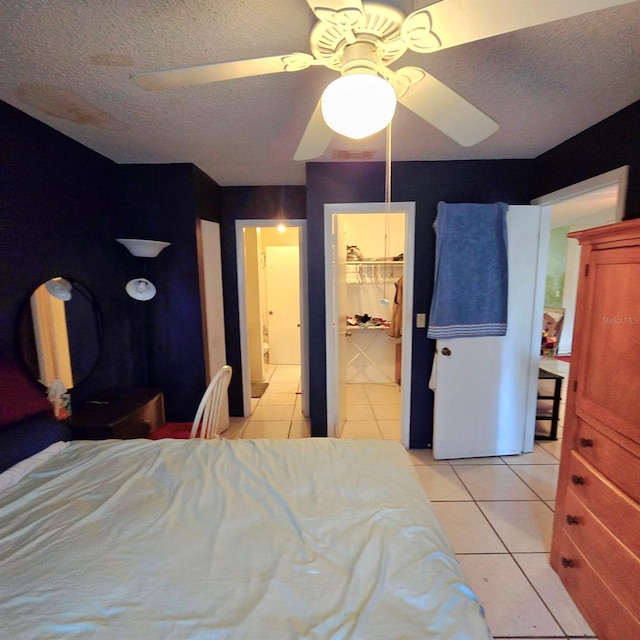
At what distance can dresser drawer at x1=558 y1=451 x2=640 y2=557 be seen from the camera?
1201 mm

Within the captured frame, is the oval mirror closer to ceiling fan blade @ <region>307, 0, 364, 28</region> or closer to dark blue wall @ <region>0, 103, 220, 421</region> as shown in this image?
dark blue wall @ <region>0, 103, 220, 421</region>

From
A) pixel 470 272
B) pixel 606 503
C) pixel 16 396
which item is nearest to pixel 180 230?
pixel 16 396

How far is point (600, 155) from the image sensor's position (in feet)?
6.27

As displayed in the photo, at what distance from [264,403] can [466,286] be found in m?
2.56

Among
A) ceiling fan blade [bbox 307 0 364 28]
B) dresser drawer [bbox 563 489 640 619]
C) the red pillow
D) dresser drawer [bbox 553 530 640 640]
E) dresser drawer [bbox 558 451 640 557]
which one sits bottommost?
dresser drawer [bbox 553 530 640 640]

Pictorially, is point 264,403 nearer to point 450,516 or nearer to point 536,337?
point 450,516

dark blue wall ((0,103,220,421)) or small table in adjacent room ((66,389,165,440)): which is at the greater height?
dark blue wall ((0,103,220,421))

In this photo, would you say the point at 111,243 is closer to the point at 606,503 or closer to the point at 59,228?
the point at 59,228

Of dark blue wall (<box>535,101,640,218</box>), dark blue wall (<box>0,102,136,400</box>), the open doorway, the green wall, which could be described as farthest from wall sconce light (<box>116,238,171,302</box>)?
the green wall

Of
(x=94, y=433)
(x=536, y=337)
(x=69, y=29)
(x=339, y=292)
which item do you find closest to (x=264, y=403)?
(x=339, y=292)

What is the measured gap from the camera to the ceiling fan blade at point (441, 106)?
101 centimetres

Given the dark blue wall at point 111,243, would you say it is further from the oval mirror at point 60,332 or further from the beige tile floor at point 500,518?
the beige tile floor at point 500,518

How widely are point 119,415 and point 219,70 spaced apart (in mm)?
1855

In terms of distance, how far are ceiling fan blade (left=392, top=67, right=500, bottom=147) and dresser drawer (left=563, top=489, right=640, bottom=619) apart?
5.35 ft
